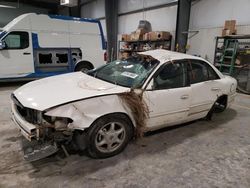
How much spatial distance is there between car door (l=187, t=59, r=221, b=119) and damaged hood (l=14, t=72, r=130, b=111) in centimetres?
117

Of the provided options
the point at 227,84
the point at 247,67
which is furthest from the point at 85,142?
the point at 247,67

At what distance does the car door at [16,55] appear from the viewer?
5.86 metres

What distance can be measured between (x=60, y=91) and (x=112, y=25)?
1086 centimetres

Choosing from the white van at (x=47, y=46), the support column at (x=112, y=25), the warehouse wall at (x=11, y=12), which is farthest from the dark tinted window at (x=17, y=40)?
the warehouse wall at (x=11, y=12)

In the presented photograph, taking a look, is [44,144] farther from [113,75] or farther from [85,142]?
[113,75]

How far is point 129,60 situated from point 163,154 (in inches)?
60.7

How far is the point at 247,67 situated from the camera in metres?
6.39

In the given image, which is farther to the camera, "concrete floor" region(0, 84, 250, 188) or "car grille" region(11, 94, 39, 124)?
"car grille" region(11, 94, 39, 124)

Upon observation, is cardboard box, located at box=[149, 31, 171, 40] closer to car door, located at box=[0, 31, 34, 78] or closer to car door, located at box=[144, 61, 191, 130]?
car door, located at box=[0, 31, 34, 78]

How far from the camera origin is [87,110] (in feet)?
6.98

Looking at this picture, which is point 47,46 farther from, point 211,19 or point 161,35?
point 211,19

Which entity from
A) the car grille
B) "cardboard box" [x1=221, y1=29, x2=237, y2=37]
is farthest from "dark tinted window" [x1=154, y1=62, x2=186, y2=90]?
"cardboard box" [x1=221, y1=29, x2=237, y2=37]

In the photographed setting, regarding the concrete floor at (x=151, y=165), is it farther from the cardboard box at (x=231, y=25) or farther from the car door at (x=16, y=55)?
the cardboard box at (x=231, y=25)

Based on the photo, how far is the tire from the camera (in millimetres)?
2213
